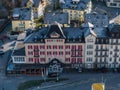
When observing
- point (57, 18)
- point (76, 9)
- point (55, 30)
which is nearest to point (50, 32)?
point (55, 30)

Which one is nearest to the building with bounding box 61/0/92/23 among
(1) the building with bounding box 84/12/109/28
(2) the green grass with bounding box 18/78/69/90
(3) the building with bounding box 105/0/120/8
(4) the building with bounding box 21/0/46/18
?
(1) the building with bounding box 84/12/109/28

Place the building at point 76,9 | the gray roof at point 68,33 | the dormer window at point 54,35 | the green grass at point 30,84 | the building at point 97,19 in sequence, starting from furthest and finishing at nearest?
1. the building at point 76,9
2. the building at point 97,19
3. the gray roof at point 68,33
4. the dormer window at point 54,35
5. the green grass at point 30,84

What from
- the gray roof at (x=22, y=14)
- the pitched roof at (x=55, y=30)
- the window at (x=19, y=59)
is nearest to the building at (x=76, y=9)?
the gray roof at (x=22, y=14)

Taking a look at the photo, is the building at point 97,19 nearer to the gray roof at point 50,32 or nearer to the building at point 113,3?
the gray roof at point 50,32

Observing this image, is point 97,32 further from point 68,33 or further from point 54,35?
point 54,35

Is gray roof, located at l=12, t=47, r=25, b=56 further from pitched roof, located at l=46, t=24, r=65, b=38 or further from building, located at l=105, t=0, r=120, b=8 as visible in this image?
building, located at l=105, t=0, r=120, b=8

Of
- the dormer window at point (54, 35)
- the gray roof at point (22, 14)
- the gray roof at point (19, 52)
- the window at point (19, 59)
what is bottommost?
the window at point (19, 59)
